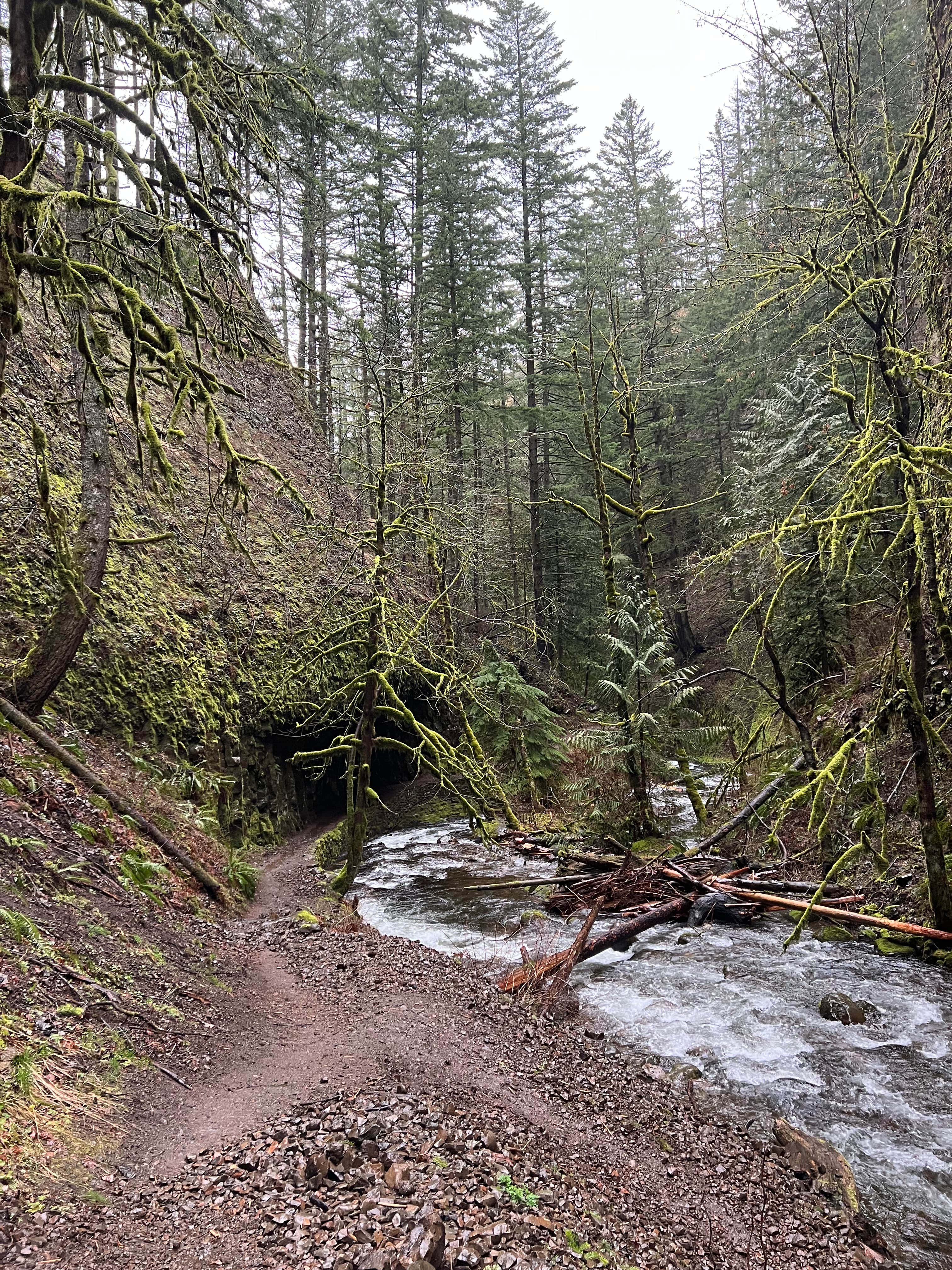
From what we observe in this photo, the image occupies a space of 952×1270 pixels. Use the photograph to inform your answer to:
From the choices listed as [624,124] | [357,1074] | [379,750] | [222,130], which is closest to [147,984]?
[357,1074]

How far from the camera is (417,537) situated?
513 inches

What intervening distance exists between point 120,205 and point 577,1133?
24.7 ft

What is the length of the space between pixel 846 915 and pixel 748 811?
11.3 ft

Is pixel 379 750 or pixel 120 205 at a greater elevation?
pixel 120 205

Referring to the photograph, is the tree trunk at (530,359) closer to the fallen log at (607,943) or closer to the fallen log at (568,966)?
the fallen log at (607,943)

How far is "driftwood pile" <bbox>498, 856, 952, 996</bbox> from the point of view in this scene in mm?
8273

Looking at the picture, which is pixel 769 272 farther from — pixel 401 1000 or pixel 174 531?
pixel 174 531

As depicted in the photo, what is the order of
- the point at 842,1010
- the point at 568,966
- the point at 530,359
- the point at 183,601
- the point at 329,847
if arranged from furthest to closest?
the point at 530,359 < the point at 329,847 < the point at 183,601 < the point at 568,966 < the point at 842,1010

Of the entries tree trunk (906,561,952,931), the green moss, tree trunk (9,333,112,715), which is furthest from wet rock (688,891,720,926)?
tree trunk (9,333,112,715)

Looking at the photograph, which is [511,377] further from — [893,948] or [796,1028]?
[796,1028]

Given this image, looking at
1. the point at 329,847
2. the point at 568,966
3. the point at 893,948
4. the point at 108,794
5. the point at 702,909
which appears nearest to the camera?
the point at 108,794

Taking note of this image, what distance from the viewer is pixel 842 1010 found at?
7.03 m

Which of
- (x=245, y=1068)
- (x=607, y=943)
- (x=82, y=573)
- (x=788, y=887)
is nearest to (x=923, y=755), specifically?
(x=788, y=887)

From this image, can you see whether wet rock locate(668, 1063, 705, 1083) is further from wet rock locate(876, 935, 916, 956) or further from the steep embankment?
the steep embankment
